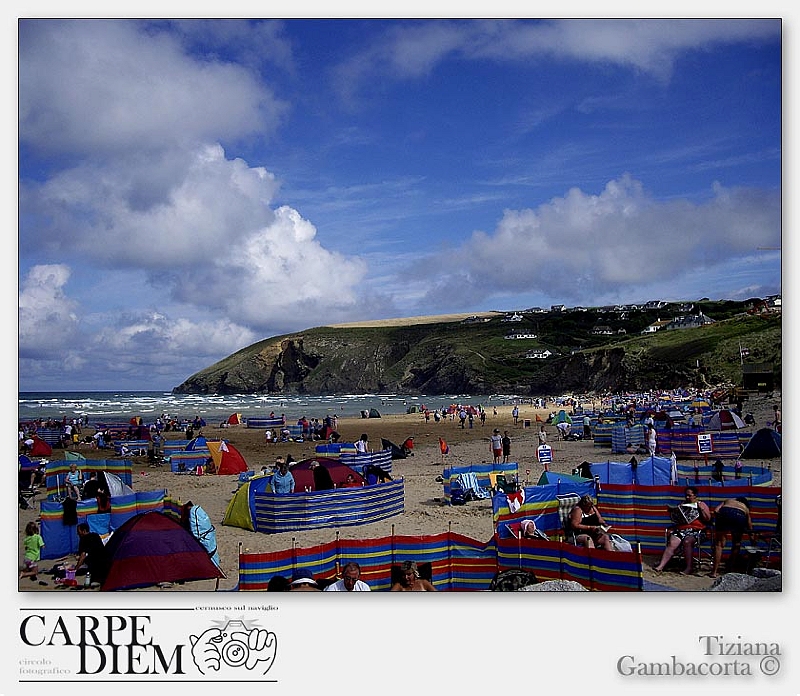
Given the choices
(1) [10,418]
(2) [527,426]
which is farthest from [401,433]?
(1) [10,418]

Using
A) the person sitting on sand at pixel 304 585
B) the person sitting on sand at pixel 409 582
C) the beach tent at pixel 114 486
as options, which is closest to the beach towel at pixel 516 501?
the person sitting on sand at pixel 409 582

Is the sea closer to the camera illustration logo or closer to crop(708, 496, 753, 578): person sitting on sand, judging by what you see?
the camera illustration logo

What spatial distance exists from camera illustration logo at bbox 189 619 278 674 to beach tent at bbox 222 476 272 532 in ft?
10.4

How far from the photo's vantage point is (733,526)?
7129mm

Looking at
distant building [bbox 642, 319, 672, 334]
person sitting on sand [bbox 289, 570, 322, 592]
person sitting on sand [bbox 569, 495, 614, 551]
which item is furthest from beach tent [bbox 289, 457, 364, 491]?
distant building [bbox 642, 319, 672, 334]

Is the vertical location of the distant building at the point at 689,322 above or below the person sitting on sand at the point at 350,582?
above

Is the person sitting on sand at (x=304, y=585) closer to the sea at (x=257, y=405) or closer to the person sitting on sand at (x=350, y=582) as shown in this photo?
the person sitting on sand at (x=350, y=582)

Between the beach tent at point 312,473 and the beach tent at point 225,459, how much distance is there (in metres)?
5.99

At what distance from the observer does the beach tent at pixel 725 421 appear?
1357 cm

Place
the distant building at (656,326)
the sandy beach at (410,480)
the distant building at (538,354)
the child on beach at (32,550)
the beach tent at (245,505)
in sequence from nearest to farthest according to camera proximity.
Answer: the child on beach at (32,550) < the sandy beach at (410,480) < the beach tent at (245,505) < the distant building at (656,326) < the distant building at (538,354)

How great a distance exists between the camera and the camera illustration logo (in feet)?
20.2

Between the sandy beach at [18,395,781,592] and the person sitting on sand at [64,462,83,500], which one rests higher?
the person sitting on sand at [64,462,83,500]

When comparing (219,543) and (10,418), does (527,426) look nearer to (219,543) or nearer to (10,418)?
(219,543)

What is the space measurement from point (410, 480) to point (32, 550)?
8.38 metres
